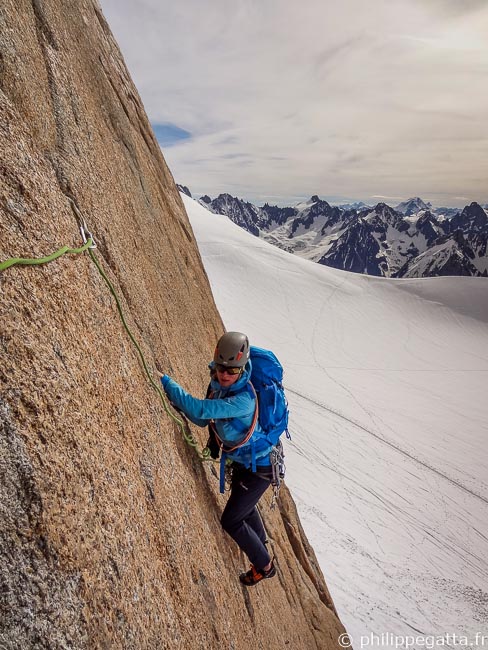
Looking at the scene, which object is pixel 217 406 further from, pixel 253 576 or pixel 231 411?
pixel 253 576

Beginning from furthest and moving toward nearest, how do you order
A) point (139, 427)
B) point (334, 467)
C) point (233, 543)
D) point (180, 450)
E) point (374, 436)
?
1. point (374, 436)
2. point (334, 467)
3. point (233, 543)
4. point (180, 450)
5. point (139, 427)

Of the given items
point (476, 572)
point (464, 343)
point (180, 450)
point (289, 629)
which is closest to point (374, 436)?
point (476, 572)

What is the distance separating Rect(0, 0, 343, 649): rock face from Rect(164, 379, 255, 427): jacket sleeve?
14.2 inches

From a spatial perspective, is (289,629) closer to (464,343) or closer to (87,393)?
(87,393)

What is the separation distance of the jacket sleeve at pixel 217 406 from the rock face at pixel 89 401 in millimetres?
361

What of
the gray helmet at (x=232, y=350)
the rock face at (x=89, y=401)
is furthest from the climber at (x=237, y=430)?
the rock face at (x=89, y=401)

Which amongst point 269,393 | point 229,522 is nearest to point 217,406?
point 269,393

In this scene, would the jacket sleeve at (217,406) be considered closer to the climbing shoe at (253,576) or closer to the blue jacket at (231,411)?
the blue jacket at (231,411)

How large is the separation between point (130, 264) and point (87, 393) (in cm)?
217

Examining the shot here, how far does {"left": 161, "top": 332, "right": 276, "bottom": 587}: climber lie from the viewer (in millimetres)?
4211

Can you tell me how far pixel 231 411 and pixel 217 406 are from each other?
0.54 ft

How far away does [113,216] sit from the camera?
4.62m

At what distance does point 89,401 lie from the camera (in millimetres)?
3020

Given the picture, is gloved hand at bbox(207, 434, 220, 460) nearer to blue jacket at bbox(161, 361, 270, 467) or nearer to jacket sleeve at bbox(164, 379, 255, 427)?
blue jacket at bbox(161, 361, 270, 467)
